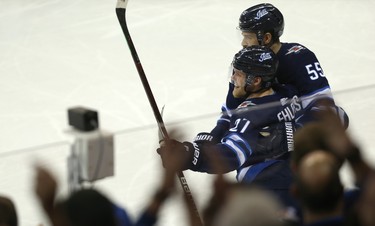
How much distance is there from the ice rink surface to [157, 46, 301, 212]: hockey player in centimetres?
24

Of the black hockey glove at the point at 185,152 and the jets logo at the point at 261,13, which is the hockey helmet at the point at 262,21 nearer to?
the jets logo at the point at 261,13

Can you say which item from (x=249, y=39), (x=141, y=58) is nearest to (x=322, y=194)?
(x=249, y=39)

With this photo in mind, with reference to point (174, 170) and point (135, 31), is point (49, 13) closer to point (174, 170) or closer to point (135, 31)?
point (135, 31)

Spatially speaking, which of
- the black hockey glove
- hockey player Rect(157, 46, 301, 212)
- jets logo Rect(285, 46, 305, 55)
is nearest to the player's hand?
the black hockey glove

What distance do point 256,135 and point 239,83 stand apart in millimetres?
282

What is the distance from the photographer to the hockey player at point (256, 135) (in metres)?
2.53

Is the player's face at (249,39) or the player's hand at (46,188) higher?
the player's hand at (46,188)

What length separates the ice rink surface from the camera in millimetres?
4555

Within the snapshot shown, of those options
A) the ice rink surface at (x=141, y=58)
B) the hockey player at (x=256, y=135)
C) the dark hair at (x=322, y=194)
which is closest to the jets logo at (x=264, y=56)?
the hockey player at (x=256, y=135)

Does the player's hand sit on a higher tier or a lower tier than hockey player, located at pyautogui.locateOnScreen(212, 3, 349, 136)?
higher

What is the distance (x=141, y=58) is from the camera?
18.8ft

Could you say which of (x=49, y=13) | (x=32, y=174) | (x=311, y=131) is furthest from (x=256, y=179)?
(x=49, y=13)

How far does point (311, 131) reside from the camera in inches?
75.7

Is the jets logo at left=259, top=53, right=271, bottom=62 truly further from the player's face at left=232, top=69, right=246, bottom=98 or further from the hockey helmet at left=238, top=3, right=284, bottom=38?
the hockey helmet at left=238, top=3, right=284, bottom=38
